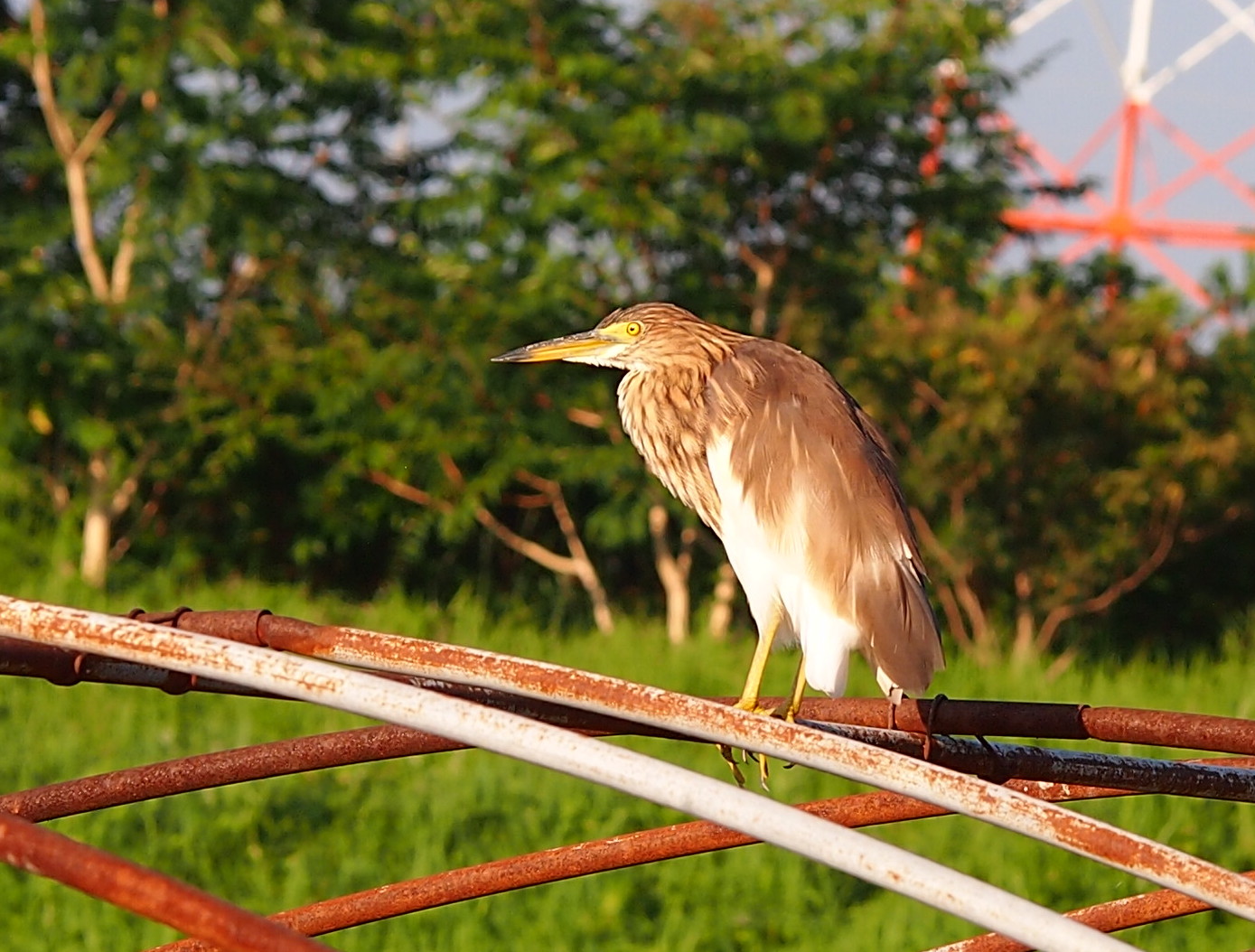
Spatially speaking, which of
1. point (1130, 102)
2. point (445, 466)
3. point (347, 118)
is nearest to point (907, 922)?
point (445, 466)

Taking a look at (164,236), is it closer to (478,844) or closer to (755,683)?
(478,844)

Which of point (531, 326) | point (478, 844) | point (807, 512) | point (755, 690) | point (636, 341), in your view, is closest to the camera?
point (755, 690)

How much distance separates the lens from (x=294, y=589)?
31.3ft

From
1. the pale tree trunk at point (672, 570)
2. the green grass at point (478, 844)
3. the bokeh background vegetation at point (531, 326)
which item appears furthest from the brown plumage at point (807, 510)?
the pale tree trunk at point (672, 570)

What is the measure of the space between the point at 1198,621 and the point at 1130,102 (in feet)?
18.4

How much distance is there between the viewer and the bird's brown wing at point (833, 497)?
3160mm

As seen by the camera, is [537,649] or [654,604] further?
[654,604]

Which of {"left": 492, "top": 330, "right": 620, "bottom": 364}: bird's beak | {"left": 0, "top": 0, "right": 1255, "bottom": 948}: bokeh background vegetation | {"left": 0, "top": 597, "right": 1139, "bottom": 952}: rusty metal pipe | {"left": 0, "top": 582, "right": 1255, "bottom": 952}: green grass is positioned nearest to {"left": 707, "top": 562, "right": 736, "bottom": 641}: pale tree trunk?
{"left": 0, "top": 0, "right": 1255, "bottom": 948}: bokeh background vegetation

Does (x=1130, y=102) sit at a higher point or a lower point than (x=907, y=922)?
higher

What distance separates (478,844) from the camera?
6.41 m

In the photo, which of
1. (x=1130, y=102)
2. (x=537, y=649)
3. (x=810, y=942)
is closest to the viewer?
(x=810, y=942)

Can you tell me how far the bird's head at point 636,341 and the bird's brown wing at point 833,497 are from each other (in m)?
0.28

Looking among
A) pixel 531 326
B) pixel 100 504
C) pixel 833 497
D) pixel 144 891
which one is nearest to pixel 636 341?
pixel 833 497

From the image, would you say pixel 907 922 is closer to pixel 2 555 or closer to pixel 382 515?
pixel 382 515
